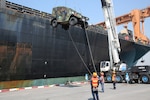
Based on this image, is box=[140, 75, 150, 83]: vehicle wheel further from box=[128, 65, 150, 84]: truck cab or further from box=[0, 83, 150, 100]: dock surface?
box=[0, 83, 150, 100]: dock surface

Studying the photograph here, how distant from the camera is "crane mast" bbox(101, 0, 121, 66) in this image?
25.3 m

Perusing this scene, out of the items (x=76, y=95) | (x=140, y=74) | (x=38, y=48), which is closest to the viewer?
(x=76, y=95)

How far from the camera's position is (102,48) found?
31172 millimetres

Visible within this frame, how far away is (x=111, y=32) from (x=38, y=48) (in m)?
9.37

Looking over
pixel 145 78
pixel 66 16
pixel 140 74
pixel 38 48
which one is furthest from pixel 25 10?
pixel 145 78

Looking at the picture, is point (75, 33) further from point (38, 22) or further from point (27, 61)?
point (27, 61)

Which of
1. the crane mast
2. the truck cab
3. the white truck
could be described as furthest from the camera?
the crane mast

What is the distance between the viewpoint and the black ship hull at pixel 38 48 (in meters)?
18.0

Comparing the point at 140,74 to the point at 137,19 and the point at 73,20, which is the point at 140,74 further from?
the point at 137,19

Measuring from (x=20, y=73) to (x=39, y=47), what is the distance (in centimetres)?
316

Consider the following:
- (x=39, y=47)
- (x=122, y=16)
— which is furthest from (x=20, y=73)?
(x=122, y=16)

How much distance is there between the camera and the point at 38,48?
20.5m

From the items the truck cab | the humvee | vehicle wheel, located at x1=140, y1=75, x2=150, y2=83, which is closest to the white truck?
the truck cab

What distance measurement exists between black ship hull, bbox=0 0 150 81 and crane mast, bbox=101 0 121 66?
10.3ft
